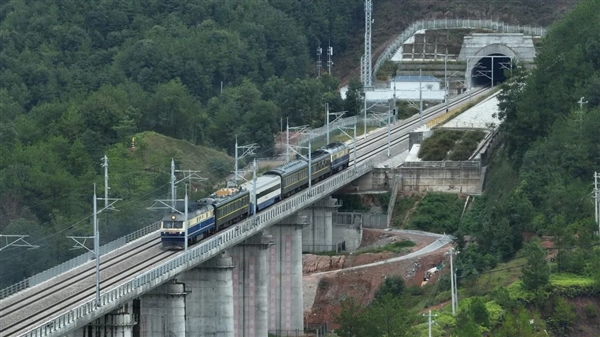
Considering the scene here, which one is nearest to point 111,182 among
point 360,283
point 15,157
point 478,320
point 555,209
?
point 15,157

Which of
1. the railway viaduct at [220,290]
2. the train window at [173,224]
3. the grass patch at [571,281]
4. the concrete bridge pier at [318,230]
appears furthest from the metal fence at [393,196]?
the train window at [173,224]

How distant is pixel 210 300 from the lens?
131 meters

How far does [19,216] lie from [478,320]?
40.1 metres

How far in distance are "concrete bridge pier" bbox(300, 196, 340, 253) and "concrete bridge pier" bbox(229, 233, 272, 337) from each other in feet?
71.5

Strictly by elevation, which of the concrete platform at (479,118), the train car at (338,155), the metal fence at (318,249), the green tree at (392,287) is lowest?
the green tree at (392,287)

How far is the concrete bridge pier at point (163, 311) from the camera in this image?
122438 millimetres

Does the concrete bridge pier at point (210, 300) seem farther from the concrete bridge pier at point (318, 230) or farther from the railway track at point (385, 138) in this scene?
the railway track at point (385, 138)

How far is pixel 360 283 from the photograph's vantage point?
503 feet

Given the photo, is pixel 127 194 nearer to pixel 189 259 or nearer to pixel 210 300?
pixel 210 300

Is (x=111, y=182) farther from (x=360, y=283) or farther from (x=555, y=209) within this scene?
(x=555, y=209)

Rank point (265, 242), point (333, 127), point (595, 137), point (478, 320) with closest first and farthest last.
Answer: point (478, 320) → point (265, 242) → point (595, 137) → point (333, 127)

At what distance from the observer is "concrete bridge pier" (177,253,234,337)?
130 meters

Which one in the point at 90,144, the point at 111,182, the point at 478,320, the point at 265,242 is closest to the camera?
the point at 478,320

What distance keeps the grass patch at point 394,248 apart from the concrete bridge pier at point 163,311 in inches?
1478
